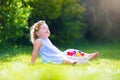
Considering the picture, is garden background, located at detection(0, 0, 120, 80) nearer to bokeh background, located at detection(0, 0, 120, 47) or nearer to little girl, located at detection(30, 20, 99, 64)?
bokeh background, located at detection(0, 0, 120, 47)

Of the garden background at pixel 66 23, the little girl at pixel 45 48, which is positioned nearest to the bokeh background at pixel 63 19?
the garden background at pixel 66 23

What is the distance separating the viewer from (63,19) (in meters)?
13.3

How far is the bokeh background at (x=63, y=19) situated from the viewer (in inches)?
420

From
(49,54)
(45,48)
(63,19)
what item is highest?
(63,19)

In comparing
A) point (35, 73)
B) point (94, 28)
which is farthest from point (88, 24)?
point (35, 73)

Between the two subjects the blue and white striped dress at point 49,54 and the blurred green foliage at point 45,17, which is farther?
the blurred green foliage at point 45,17

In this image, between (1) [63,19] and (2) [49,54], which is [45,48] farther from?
(1) [63,19]

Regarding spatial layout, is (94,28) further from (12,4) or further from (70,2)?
(12,4)

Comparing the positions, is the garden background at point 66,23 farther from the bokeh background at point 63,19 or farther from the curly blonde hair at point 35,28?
the curly blonde hair at point 35,28

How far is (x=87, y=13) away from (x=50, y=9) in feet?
6.54

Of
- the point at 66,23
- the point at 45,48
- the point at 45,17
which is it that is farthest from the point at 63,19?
the point at 45,48

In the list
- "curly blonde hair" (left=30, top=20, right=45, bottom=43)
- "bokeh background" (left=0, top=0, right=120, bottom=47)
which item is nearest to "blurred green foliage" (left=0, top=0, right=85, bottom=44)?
"bokeh background" (left=0, top=0, right=120, bottom=47)

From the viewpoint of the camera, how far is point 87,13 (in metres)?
14.3

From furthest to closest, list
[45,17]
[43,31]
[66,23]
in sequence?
[66,23] → [45,17] → [43,31]
